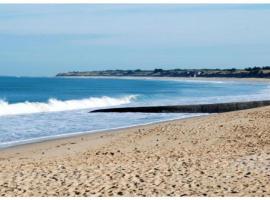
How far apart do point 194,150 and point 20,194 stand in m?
6.56

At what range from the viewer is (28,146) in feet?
55.7

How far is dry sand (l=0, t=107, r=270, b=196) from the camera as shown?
9.26m

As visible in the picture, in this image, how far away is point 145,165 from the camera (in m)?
11.8

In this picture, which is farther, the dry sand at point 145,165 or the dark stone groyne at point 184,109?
the dark stone groyne at point 184,109

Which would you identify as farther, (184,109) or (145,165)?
(184,109)

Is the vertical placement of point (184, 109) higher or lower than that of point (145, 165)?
lower

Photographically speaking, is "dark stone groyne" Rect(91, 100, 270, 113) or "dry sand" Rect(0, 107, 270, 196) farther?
"dark stone groyne" Rect(91, 100, 270, 113)

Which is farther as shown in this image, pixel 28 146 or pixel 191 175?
pixel 28 146

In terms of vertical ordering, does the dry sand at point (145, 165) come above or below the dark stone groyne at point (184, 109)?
above

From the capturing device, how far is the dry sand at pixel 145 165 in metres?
9.26

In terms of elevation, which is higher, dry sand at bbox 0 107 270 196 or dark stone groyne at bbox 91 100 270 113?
dry sand at bbox 0 107 270 196

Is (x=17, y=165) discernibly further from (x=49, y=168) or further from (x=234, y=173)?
(x=234, y=173)

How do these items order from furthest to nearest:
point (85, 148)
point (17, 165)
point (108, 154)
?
1. point (85, 148)
2. point (108, 154)
3. point (17, 165)

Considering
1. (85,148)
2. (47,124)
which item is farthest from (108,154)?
(47,124)
